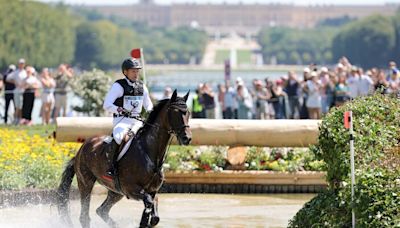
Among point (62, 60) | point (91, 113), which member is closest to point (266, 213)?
point (91, 113)

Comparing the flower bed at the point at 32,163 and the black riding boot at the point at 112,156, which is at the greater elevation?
the black riding boot at the point at 112,156

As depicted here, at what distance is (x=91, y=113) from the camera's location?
27047 mm

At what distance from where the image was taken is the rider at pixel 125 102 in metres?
13.1

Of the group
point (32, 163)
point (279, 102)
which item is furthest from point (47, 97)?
point (32, 163)

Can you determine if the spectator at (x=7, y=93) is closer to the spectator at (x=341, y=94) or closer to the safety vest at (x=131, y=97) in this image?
the spectator at (x=341, y=94)

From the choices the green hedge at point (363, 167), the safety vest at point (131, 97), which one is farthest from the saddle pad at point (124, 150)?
the green hedge at point (363, 167)

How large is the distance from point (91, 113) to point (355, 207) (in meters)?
17.0

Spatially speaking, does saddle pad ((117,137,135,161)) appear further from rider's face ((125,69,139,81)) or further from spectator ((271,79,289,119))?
spectator ((271,79,289,119))

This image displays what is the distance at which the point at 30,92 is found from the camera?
93.0ft

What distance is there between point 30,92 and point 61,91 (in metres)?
1.64

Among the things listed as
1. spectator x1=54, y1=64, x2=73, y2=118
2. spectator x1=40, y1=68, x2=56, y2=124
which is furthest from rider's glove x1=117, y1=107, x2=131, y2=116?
spectator x1=54, y1=64, x2=73, y2=118

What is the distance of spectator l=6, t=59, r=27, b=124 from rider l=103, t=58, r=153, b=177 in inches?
613

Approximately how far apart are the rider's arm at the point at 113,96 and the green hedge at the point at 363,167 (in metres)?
2.37

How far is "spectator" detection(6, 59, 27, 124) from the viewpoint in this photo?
28531 mm
